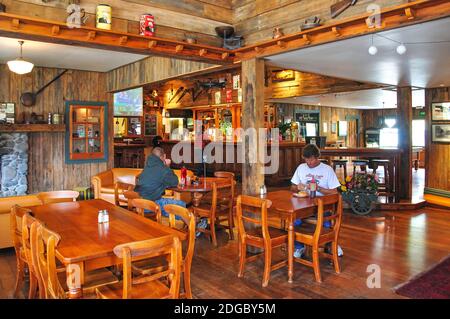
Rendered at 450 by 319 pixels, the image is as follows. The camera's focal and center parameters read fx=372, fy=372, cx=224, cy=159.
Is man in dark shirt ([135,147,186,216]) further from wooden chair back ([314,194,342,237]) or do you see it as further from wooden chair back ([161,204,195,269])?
wooden chair back ([314,194,342,237])

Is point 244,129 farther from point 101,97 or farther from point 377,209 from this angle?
point 101,97

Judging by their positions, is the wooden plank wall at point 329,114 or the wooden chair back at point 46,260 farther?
the wooden plank wall at point 329,114

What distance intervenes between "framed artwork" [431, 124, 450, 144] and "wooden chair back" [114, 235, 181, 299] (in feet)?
26.5

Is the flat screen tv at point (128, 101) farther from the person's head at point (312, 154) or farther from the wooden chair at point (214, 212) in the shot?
the person's head at point (312, 154)

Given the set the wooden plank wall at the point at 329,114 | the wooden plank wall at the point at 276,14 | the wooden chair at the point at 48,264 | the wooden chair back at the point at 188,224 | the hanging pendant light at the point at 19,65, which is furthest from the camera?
the wooden plank wall at the point at 329,114

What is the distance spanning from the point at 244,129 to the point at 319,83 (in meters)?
5.68

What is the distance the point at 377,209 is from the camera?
7215mm

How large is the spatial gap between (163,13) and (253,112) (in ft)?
5.26

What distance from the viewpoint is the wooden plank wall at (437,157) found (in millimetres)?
8422

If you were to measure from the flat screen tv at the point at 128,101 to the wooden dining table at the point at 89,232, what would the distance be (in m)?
7.71

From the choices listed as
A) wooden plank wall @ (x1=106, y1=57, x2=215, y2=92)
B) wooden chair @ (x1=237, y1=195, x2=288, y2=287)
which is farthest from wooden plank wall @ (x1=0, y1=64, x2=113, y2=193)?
wooden chair @ (x1=237, y1=195, x2=288, y2=287)

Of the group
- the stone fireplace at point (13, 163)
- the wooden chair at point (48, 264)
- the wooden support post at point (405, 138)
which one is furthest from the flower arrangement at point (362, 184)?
the stone fireplace at point (13, 163)

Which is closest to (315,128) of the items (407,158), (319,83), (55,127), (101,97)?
(319,83)

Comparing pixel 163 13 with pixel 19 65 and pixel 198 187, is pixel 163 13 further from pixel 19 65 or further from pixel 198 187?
pixel 19 65
